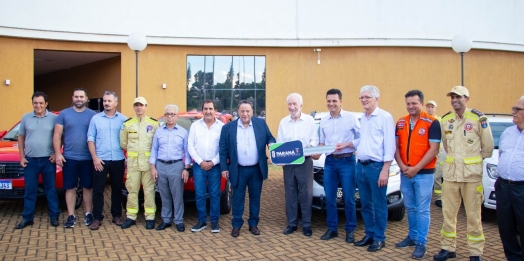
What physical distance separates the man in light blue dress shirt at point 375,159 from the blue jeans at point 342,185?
21cm

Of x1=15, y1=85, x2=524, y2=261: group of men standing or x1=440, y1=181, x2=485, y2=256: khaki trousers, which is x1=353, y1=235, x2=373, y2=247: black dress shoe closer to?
x1=15, y1=85, x2=524, y2=261: group of men standing

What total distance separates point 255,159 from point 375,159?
1.62 meters

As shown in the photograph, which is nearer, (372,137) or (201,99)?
(372,137)

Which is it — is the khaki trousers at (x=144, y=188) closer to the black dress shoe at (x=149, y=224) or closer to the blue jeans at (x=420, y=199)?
the black dress shoe at (x=149, y=224)

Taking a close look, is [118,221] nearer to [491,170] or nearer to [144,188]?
[144,188]

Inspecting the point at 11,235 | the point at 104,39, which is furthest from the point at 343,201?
the point at 104,39

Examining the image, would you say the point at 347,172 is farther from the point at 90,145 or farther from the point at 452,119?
the point at 90,145

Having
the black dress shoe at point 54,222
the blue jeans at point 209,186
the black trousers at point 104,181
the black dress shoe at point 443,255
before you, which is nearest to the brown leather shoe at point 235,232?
the blue jeans at point 209,186

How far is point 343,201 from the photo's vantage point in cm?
609

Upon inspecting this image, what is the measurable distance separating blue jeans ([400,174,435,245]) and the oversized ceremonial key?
1073 millimetres

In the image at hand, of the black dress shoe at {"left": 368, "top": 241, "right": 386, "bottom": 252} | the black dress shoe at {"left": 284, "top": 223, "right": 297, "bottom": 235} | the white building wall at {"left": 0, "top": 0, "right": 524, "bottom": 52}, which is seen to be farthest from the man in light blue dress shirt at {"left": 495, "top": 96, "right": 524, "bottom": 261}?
the white building wall at {"left": 0, "top": 0, "right": 524, "bottom": 52}

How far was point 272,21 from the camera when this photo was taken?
1429 centimetres

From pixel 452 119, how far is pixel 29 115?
18.9 ft

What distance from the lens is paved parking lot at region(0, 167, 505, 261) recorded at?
16.9 ft
